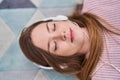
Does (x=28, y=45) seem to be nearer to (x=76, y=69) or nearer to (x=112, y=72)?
(x=76, y=69)

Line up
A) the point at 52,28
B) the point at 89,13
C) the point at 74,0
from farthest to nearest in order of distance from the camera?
1. the point at 74,0
2. the point at 89,13
3. the point at 52,28

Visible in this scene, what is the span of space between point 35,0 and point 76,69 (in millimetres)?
419

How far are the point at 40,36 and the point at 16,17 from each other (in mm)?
270

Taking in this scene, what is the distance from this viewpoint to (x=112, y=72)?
101 centimetres

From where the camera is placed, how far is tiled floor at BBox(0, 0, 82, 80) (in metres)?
1.15

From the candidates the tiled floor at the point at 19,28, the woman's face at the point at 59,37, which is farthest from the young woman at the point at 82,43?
the tiled floor at the point at 19,28

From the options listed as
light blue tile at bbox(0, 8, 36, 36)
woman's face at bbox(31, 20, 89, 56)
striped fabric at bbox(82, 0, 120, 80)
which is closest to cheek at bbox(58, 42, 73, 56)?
woman's face at bbox(31, 20, 89, 56)

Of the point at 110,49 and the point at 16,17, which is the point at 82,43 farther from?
the point at 16,17

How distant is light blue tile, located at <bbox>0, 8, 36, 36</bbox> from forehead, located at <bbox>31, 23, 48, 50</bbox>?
0.19m

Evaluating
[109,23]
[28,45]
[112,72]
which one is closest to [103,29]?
[109,23]

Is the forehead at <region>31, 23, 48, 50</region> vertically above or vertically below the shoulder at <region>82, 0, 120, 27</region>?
below

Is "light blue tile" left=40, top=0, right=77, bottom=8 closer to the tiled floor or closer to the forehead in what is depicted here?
the tiled floor

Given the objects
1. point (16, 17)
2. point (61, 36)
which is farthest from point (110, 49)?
point (16, 17)

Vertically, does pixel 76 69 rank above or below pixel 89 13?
below
